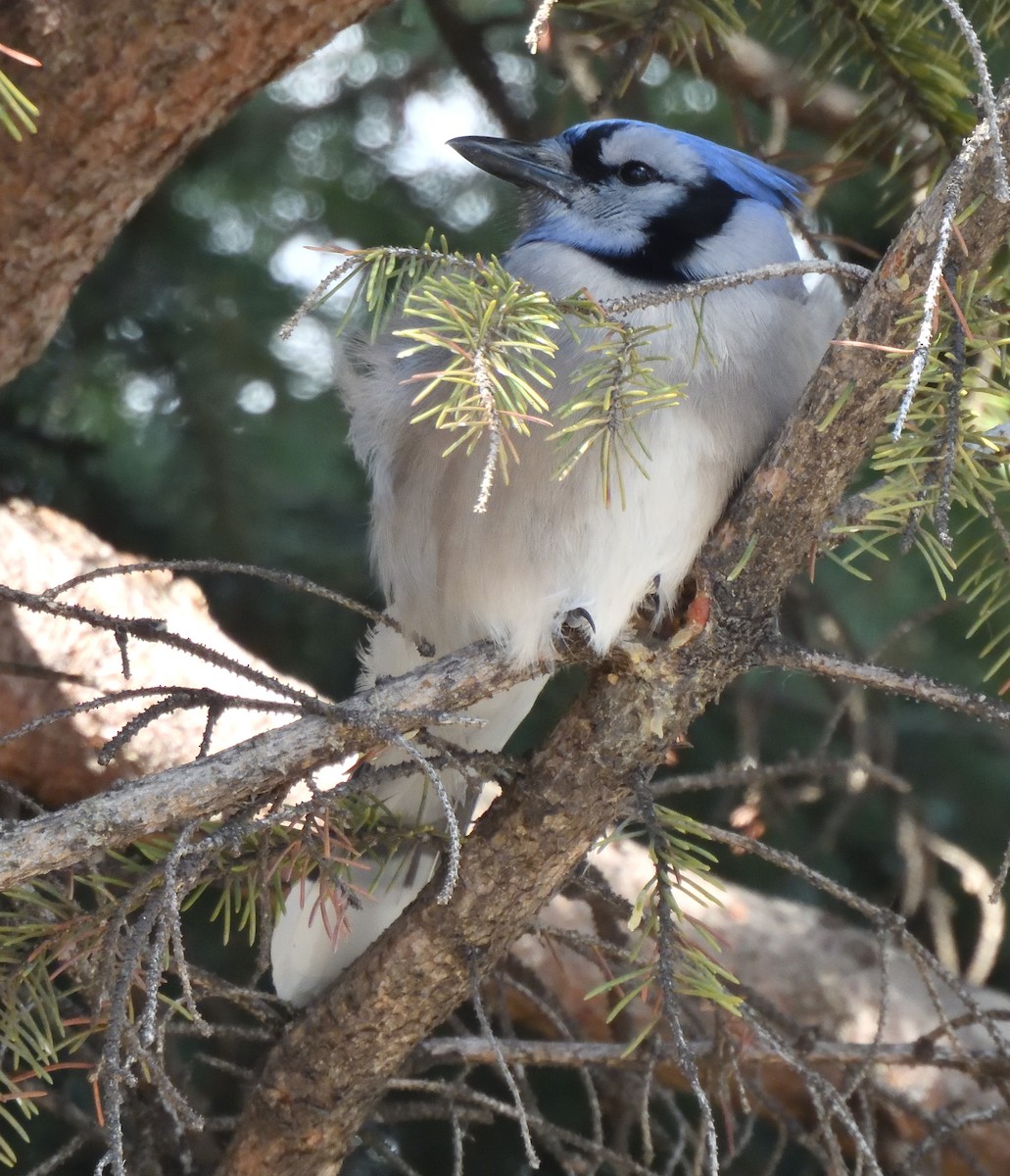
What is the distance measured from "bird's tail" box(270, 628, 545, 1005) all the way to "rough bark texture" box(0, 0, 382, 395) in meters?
0.69

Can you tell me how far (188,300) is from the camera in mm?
2520

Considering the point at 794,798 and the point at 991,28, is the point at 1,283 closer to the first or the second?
the point at 991,28

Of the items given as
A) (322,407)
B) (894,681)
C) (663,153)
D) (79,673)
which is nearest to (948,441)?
(894,681)

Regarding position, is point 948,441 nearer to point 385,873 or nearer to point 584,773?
point 584,773

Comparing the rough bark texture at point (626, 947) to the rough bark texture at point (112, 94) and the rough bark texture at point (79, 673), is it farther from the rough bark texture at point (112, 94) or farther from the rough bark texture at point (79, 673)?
the rough bark texture at point (112, 94)

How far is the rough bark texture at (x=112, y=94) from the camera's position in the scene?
1566mm

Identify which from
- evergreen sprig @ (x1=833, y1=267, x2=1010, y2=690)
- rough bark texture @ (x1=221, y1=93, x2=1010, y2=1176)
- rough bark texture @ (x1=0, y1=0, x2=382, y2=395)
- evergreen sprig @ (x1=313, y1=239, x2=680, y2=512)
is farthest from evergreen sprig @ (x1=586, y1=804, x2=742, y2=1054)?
rough bark texture @ (x1=0, y1=0, x2=382, y2=395)

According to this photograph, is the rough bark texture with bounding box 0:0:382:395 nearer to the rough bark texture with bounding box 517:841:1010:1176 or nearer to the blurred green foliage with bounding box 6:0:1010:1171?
the blurred green foliage with bounding box 6:0:1010:1171

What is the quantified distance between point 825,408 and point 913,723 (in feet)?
5.03

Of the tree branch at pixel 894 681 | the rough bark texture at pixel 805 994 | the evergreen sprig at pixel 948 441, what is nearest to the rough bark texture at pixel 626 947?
the rough bark texture at pixel 805 994

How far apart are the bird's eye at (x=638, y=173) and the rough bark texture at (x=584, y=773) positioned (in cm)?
71

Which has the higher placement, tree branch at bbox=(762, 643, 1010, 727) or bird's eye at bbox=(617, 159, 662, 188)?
bird's eye at bbox=(617, 159, 662, 188)

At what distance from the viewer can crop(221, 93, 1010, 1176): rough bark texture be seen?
47.5 inches

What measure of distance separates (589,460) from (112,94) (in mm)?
700
